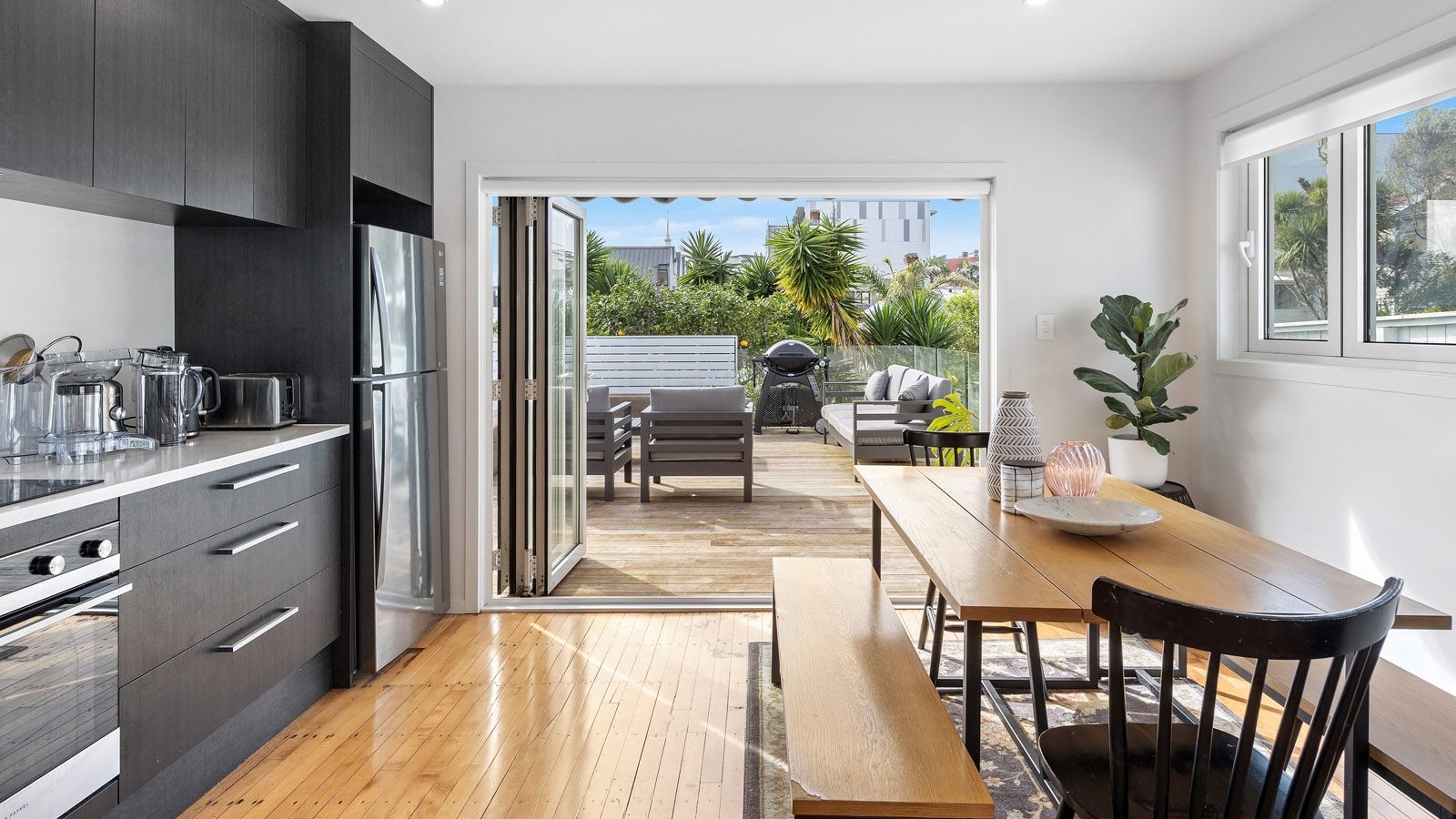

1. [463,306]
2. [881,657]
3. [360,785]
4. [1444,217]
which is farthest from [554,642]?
[1444,217]

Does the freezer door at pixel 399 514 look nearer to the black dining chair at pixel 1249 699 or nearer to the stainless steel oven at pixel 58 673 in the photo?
the stainless steel oven at pixel 58 673

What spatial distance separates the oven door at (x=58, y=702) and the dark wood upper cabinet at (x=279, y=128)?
1.39 m

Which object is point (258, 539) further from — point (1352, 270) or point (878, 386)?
point (878, 386)

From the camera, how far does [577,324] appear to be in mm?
4672

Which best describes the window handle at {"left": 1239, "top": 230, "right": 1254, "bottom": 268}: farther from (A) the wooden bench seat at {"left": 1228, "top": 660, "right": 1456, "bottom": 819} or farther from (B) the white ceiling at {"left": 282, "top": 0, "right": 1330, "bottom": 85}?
(A) the wooden bench seat at {"left": 1228, "top": 660, "right": 1456, "bottom": 819}

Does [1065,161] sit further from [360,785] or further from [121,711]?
[121,711]

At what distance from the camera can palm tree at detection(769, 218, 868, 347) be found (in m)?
10.2

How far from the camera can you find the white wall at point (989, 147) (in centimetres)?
379

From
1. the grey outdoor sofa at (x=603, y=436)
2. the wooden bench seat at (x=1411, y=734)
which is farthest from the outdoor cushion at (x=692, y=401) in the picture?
the wooden bench seat at (x=1411, y=734)

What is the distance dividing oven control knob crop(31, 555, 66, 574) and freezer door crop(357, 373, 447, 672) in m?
1.34

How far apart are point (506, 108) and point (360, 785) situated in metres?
2.73

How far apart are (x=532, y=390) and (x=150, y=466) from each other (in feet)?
6.61

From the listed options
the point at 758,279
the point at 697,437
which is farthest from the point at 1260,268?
the point at 758,279

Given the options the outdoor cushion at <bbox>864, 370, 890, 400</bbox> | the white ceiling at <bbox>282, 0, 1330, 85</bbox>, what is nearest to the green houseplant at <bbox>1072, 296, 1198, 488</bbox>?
the white ceiling at <bbox>282, 0, 1330, 85</bbox>
